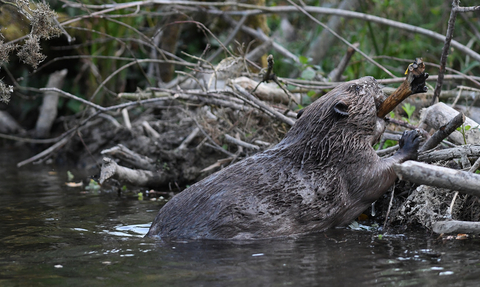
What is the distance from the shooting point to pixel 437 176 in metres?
2.74

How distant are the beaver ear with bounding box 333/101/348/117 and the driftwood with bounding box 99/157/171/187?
7.52 ft

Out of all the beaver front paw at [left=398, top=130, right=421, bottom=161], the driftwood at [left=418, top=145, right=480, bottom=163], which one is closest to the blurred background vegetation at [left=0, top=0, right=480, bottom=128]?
the driftwood at [left=418, top=145, right=480, bottom=163]

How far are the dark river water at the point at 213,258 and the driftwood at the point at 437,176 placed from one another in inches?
17.6

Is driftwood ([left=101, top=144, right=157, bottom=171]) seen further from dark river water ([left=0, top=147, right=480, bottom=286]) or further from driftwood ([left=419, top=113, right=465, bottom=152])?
driftwood ([left=419, top=113, right=465, bottom=152])

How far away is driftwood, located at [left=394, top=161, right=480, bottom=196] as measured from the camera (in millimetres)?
2693

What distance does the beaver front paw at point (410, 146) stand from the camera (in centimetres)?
396

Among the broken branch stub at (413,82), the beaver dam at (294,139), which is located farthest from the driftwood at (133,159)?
the broken branch stub at (413,82)

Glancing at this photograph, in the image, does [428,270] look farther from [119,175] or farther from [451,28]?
[119,175]

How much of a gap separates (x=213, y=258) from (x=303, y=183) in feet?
3.39

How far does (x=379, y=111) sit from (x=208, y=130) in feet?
7.93

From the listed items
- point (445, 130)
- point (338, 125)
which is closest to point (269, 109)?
point (338, 125)

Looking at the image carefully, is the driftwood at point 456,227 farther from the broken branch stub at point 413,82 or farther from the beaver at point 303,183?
the broken branch stub at point 413,82

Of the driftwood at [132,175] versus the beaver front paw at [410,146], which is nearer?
the beaver front paw at [410,146]

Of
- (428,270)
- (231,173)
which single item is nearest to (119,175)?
(231,173)
